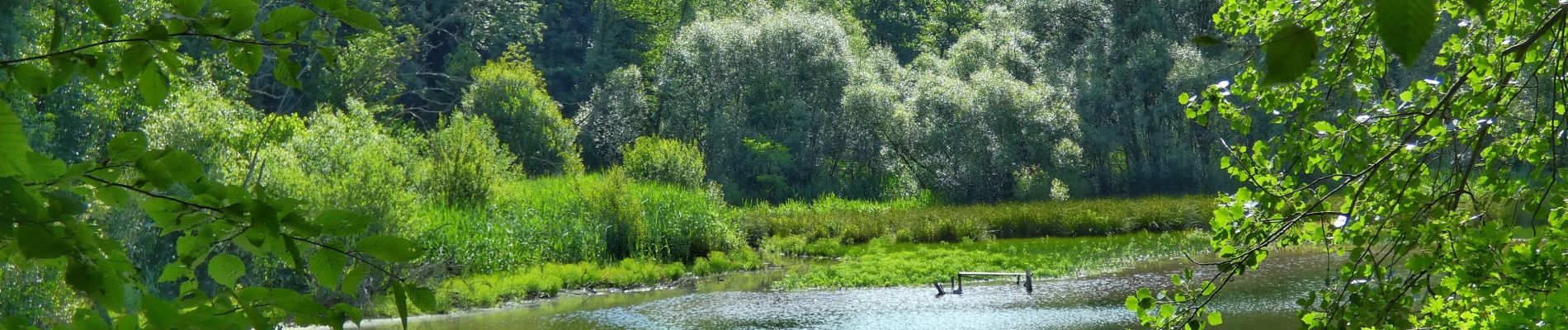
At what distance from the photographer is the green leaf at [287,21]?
1.82m

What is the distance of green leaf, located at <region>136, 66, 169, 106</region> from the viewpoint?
197 centimetres

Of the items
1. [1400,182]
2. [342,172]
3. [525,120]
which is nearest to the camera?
[1400,182]

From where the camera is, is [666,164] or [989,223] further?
Result: [989,223]

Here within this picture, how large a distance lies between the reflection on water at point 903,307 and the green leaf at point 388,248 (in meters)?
9.94

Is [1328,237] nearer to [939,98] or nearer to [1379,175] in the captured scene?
[1379,175]

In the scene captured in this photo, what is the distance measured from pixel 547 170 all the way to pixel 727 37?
5500 millimetres

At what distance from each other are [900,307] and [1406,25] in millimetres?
12441

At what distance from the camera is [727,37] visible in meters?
28.1

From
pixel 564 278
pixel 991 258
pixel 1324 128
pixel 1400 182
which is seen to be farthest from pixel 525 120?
pixel 1400 182

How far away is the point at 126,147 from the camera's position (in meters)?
1.80

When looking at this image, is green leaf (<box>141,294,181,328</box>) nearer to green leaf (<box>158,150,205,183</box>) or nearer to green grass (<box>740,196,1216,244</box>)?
green leaf (<box>158,150,205,183</box>)

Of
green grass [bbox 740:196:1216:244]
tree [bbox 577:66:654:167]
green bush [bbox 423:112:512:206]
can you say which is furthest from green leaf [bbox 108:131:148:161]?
tree [bbox 577:66:654:167]

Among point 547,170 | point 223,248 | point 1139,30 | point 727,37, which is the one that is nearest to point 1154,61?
point 1139,30

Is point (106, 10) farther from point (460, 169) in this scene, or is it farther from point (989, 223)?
point (989, 223)
